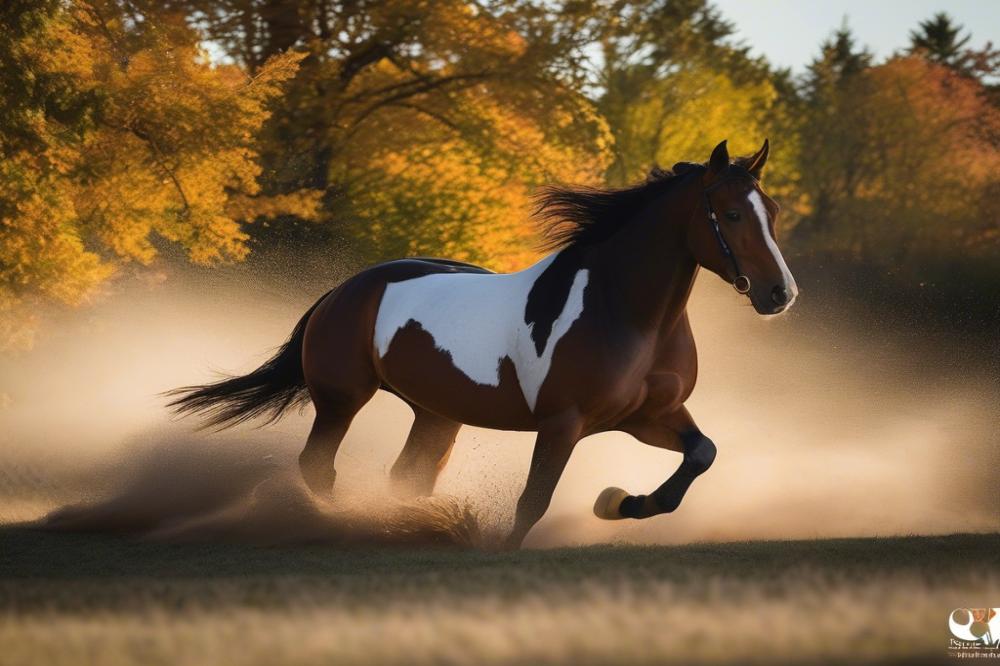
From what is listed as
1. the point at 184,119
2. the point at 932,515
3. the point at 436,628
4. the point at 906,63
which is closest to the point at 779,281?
the point at 436,628

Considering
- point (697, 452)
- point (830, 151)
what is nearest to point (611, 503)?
point (697, 452)

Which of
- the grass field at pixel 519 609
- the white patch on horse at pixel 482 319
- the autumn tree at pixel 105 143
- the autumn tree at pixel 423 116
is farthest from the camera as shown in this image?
the autumn tree at pixel 423 116

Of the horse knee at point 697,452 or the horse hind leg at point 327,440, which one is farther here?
the horse hind leg at point 327,440

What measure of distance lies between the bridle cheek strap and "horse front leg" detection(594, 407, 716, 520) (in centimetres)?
99

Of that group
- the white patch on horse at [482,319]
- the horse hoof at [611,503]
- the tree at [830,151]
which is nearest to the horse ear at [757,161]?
the white patch on horse at [482,319]

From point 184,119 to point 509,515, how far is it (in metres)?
7.48

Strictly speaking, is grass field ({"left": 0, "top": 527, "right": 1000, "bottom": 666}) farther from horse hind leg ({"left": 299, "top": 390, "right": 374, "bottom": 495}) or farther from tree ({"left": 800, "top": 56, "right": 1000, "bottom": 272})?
tree ({"left": 800, "top": 56, "right": 1000, "bottom": 272})

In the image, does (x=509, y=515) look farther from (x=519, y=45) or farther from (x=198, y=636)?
(x=519, y=45)

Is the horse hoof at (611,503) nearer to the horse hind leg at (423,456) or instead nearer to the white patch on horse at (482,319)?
the white patch on horse at (482,319)

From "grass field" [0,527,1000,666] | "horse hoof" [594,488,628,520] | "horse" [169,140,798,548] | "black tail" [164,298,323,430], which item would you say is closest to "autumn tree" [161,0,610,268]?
"black tail" [164,298,323,430]

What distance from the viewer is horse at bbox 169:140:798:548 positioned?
7.29 metres

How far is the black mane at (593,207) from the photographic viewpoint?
779 centimetres

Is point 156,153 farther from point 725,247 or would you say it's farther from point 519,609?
point 519,609

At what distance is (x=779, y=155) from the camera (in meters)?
45.3
